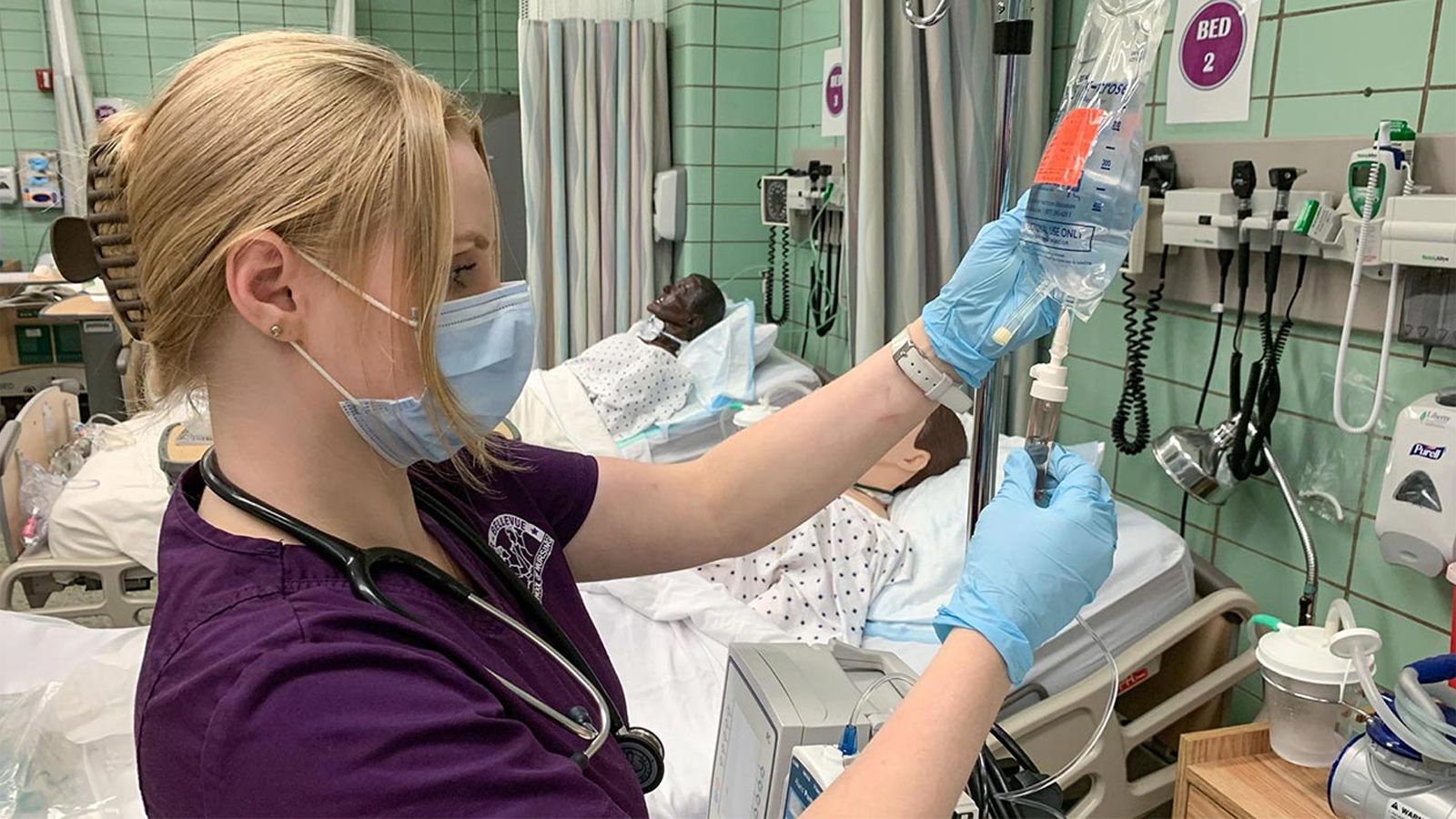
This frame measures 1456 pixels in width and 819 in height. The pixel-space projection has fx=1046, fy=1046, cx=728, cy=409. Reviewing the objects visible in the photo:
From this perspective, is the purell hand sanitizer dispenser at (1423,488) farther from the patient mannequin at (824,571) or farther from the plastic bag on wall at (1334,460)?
the patient mannequin at (824,571)

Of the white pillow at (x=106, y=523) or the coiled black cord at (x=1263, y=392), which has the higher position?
the coiled black cord at (x=1263, y=392)

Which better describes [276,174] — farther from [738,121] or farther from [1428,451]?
[738,121]

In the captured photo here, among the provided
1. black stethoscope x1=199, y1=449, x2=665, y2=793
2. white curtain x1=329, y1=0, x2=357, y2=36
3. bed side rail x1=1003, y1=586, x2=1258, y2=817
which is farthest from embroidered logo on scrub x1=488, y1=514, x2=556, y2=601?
white curtain x1=329, y1=0, x2=357, y2=36

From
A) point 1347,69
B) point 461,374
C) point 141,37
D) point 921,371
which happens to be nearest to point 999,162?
point 921,371

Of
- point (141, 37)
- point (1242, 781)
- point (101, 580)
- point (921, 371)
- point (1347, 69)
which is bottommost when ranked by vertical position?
point (101, 580)

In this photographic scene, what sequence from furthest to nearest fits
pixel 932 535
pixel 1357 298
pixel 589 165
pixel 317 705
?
1. pixel 589 165
2. pixel 932 535
3. pixel 1357 298
4. pixel 317 705

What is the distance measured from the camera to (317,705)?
2.29ft

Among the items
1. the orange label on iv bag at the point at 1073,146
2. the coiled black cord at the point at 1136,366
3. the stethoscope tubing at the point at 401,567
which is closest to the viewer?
the stethoscope tubing at the point at 401,567

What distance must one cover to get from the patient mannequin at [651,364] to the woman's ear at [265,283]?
7.28ft

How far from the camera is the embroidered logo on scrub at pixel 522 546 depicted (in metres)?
1.05

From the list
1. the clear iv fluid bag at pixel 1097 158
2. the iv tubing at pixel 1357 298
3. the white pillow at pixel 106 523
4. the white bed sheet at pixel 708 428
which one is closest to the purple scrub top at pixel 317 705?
the clear iv fluid bag at pixel 1097 158

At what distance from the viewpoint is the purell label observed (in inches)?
54.8

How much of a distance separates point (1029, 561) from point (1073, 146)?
38 centimetres

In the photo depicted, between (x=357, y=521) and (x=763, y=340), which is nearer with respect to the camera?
(x=357, y=521)
